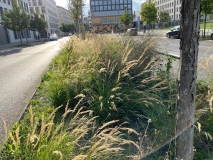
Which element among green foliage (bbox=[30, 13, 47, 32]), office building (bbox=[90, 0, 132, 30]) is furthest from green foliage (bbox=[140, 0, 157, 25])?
office building (bbox=[90, 0, 132, 30])

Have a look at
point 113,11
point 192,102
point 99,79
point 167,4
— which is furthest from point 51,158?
point 167,4

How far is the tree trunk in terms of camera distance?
137cm

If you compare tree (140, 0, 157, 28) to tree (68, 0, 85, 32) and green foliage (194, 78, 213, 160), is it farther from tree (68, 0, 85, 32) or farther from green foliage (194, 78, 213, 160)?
green foliage (194, 78, 213, 160)

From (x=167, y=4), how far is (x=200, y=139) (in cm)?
9753

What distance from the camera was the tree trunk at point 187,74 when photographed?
Result: 53.9 inches

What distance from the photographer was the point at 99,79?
11.0ft

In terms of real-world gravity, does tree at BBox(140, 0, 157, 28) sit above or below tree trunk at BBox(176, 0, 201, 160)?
above

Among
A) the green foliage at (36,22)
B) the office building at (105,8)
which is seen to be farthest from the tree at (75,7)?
the office building at (105,8)

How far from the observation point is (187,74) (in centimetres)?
151

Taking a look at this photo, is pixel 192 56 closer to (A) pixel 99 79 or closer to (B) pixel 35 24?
(A) pixel 99 79

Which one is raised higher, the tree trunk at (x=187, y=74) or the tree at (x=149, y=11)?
the tree at (x=149, y=11)

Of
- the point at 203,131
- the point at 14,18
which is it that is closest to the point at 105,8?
the point at 14,18

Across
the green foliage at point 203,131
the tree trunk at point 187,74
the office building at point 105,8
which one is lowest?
the green foliage at point 203,131

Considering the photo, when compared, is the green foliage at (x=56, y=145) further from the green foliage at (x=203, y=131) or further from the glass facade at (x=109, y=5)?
the glass facade at (x=109, y=5)
